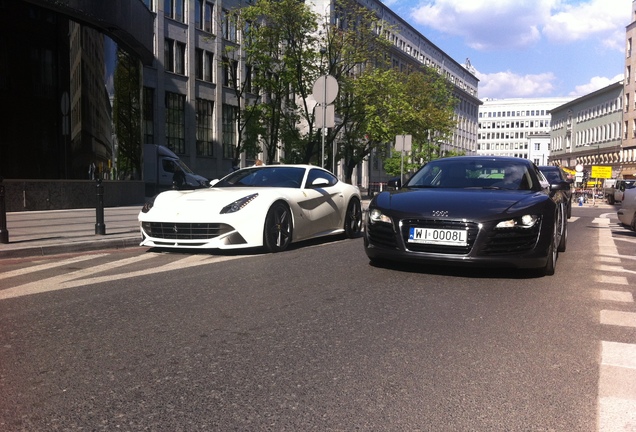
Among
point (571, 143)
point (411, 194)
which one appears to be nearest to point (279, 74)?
point (411, 194)

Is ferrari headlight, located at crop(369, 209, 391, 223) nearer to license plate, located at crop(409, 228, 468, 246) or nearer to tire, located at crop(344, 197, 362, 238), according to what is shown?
license plate, located at crop(409, 228, 468, 246)

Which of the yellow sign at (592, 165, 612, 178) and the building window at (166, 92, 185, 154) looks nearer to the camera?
the building window at (166, 92, 185, 154)

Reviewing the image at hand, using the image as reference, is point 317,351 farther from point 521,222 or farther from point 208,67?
point 208,67

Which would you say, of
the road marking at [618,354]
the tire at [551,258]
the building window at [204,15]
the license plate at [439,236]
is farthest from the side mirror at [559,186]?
the building window at [204,15]

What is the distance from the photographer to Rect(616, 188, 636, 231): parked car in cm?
1346

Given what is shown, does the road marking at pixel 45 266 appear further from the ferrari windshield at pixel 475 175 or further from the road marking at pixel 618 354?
the road marking at pixel 618 354

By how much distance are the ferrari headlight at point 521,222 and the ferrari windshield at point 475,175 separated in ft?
3.44

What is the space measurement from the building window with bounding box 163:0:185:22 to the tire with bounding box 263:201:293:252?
31.6 m

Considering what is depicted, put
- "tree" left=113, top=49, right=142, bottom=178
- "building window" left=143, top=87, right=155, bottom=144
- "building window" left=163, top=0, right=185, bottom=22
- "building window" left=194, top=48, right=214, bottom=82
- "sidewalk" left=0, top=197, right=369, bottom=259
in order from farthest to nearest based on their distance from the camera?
"building window" left=194, top=48, right=214, bottom=82 < "building window" left=163, top=0, right=185, bottom=22 < "building window" left=143, top=87, right=155, bottom=144 < "tree" left=113, top=49, right=142, bottom=178 < "sidewalk" left=0, top=197, right=369, bottom=259

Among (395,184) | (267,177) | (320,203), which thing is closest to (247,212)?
(267,177)

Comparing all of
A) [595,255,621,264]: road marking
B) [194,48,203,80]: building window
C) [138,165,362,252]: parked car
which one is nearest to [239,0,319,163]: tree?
[194,48,203,80]: building window

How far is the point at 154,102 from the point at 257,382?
3572cm

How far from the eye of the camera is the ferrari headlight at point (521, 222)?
6.32m

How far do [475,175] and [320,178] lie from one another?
3.13 metres
